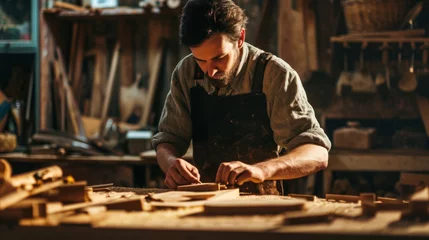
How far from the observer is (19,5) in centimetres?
666

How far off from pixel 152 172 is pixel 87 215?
12.0 feet

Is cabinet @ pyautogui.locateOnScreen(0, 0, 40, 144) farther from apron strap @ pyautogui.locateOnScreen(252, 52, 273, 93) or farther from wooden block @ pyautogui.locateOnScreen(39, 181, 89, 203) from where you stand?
wooden block @ pyautogui.locateOnScreen(39, 181, 89, 203)

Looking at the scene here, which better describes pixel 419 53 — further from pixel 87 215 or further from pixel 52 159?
pixel 87 215

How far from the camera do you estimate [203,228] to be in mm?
2002

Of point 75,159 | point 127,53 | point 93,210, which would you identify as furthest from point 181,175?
point 127,53

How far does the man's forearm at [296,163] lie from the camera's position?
3.24 m

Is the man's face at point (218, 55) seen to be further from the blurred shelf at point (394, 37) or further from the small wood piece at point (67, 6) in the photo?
the small wood piece at point (67, 6)

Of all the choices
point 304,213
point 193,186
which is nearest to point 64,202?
point 193,186

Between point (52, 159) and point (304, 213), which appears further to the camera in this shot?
point (52, 159)

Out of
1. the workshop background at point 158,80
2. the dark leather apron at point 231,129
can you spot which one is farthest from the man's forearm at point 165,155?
the workshop background at point 158,80

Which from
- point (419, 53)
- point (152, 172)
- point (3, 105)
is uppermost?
point (419, 53)

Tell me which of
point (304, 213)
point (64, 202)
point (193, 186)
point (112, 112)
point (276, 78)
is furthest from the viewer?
point (112, 112)

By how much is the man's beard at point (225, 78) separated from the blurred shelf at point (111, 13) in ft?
8.16

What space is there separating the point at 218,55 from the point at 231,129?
65 centimetres
